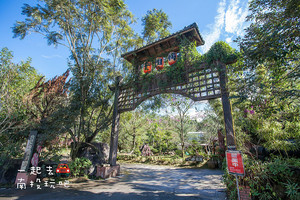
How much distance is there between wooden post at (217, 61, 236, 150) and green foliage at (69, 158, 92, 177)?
603 centimetres

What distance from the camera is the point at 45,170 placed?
627cm

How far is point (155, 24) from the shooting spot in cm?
934

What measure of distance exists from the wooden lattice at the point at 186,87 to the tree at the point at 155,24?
14.5 ft

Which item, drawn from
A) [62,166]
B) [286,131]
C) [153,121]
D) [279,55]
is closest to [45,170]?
[62,166]

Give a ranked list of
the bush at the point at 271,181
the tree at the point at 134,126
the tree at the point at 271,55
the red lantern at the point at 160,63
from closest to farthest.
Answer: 1. the tree at the point at 271,55
2. the bush at the point at 271,181
3. the red lantern at the point at 160,63
4. the tree at the point at 134,126

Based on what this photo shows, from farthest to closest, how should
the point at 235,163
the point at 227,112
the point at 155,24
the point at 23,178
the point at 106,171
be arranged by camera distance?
1. the point at 155,24
2. the point at 106,171
3. the point at 23,178
4. the point at 227,112
5. the point at 235,163

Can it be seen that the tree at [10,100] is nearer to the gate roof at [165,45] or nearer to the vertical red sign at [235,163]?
the gate roof at [165,45]

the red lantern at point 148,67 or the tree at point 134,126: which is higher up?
the red lantern at point 148,67

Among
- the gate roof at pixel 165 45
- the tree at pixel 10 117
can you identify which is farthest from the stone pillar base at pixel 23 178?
the gate roof at pixel 165 45

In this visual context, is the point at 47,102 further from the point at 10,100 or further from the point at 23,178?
the point at 23,178

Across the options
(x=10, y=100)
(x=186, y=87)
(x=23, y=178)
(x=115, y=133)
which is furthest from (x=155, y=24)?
(x=23, y=178)

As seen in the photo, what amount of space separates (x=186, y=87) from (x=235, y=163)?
3188mm

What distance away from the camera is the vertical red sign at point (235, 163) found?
314 centimetres

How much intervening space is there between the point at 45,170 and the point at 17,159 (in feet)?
4.52
